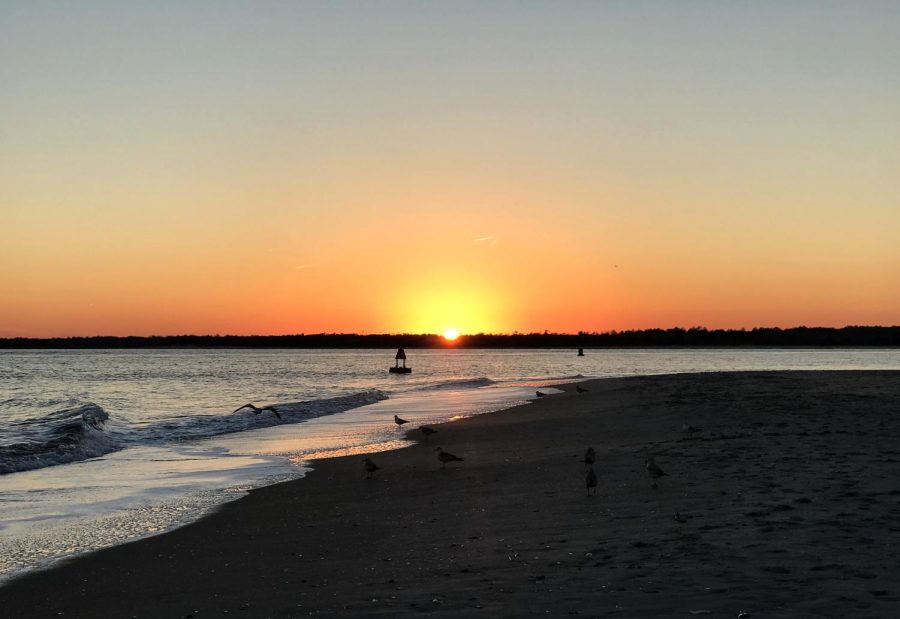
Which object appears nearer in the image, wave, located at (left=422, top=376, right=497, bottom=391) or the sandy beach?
the sandy beach

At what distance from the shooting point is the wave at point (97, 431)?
19.4 metres

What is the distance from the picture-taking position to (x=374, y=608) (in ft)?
21.6

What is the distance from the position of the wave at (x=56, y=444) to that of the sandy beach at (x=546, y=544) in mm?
7738

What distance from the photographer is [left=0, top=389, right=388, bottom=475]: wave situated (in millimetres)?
19375

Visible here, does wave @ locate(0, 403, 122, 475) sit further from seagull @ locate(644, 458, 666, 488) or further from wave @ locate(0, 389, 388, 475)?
seagull @ locate(644, 458, 666, 488)

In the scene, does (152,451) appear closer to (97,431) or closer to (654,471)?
(97,431)

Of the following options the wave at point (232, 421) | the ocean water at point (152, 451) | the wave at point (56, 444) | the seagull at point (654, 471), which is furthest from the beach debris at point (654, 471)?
the wave at point (232, 421)

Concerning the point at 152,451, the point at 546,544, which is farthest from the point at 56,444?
the point at 546,544

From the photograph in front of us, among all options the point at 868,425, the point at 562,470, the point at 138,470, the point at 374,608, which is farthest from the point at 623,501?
the point at 138,470

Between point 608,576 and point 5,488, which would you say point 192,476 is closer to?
point 5,488

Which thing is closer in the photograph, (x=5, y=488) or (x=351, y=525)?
(x=351, y=525)

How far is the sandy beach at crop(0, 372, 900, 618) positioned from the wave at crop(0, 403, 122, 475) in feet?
25.4

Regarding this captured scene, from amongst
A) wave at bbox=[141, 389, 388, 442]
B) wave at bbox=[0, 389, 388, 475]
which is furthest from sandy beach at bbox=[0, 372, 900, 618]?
wave at bbox=[141, 389, 388, 442]

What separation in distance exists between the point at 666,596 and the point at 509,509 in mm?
4371
